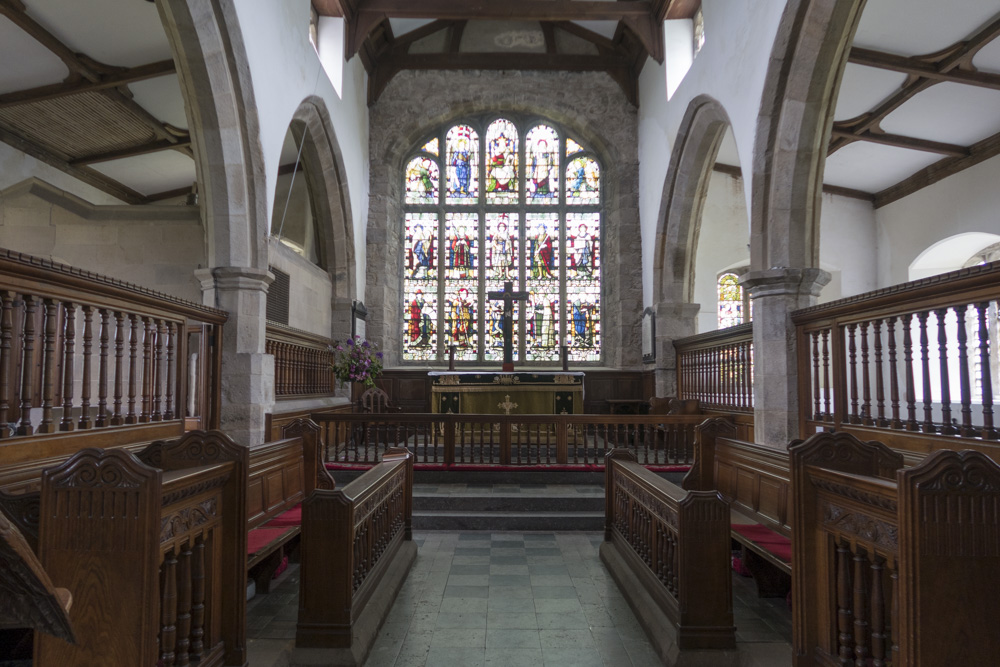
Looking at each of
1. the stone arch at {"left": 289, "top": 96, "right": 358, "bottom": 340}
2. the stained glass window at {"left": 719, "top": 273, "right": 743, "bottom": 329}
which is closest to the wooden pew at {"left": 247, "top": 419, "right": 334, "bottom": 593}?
the stone arch at {"left": 289, "top": 96, "right": 358, "bottom": 340}

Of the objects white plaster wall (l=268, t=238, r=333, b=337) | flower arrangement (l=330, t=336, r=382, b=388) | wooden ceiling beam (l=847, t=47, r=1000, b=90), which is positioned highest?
wooden ceiling beam (l=847, t=47, r=1000, b=90)

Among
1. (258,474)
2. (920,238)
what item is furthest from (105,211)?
(920,238)

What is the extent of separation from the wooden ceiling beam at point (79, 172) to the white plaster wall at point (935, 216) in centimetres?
1228

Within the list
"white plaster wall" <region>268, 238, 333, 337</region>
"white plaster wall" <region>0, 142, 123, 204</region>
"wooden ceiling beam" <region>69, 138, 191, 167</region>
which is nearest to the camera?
"white plaster wall" <region>268, 238, 333, 337</region>

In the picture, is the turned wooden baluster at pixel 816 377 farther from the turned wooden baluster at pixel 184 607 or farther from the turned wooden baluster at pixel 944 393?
the turned wooden baluster at pixel 184 607

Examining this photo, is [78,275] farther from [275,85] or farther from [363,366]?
[363,366]

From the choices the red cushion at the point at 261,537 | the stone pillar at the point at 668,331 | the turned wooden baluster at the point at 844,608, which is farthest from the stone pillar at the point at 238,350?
the stone pillar at the point at 668,331

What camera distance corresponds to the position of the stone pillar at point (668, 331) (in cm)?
938

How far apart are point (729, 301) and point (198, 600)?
10.6 m

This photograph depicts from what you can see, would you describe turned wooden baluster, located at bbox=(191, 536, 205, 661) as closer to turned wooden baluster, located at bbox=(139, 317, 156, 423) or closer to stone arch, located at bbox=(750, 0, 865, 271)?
turned wooden baluster, located at bbox=(139, 317, 156, 423)

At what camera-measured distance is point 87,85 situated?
727 centimetres

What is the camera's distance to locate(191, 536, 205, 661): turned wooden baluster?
2090 millimetres

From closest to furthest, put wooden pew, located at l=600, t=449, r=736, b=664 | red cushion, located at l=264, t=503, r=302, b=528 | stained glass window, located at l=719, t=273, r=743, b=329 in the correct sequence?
1. wooden pew, located at l=600, t=449, r=736, b=664
2. red cushion, located at l=264, t=503, r=302, b=528
3. stained glass window, located at l=719, t=273, r=743, b=329

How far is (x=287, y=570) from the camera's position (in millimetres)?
4051
